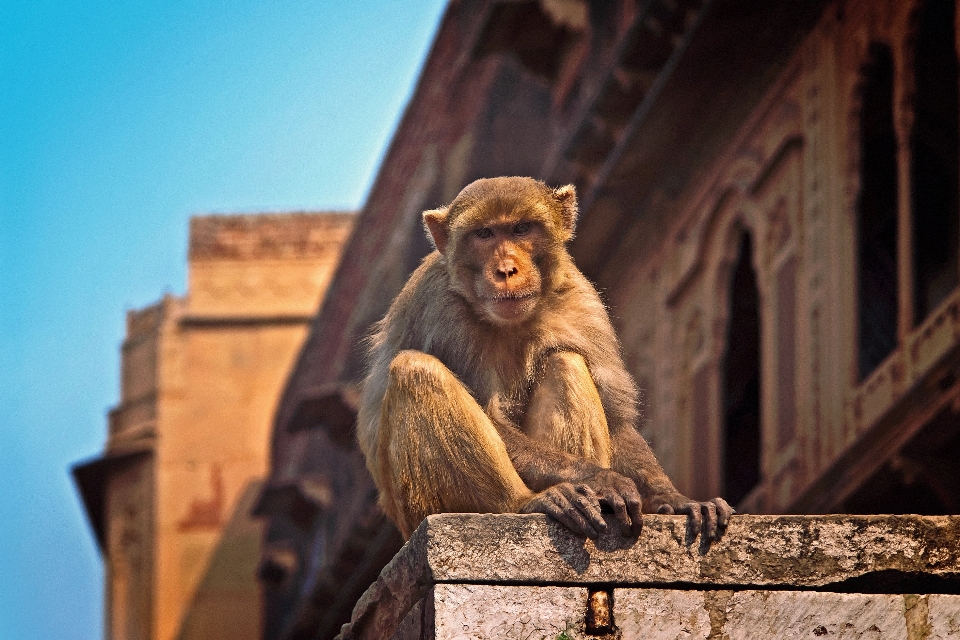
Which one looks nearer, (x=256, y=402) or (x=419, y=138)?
(x=419, y=138)

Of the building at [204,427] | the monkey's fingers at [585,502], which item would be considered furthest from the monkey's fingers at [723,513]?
the building at [204,427]

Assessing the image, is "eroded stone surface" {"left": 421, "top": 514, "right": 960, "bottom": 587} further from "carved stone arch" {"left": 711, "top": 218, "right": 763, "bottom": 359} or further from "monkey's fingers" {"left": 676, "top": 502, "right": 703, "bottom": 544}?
"carved stone arch" {"left": 711, "top": 218, "right": 763, "bottom": 359}

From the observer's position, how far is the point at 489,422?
6047 millimetres

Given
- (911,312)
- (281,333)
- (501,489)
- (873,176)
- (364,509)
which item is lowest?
(501,489)

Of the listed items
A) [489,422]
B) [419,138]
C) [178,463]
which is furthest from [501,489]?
[178,463]

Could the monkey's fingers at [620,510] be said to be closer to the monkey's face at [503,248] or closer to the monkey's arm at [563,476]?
the monkey's arm at [563,476]

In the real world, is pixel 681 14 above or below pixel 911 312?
above

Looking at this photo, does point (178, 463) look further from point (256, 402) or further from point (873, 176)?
point (873, 176)

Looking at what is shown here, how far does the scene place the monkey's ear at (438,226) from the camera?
265 inches

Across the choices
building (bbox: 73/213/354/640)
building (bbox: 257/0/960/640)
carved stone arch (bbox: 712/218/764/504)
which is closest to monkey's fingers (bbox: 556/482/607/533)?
building (bbox: 257/0/960/640)

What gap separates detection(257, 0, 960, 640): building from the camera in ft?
33.6

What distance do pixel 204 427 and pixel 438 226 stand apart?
20353mm

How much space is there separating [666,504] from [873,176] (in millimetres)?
5696

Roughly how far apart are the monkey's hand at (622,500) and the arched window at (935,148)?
461 centimetres
